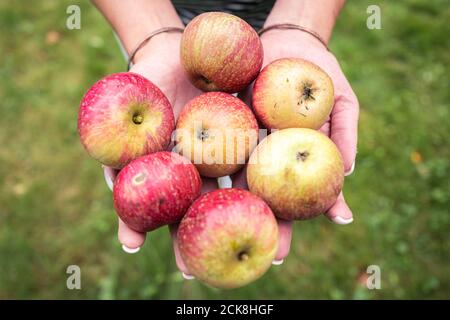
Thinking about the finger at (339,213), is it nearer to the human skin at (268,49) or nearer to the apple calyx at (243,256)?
the human skin at (268,49)

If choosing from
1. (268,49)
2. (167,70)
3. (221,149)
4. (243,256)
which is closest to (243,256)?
(243,256)

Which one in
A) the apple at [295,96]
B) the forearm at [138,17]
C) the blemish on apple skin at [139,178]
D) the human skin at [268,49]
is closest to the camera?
the blemish on apple skin at [139,178]

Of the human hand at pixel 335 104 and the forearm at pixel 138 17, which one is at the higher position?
the forearm at pixel 138 17

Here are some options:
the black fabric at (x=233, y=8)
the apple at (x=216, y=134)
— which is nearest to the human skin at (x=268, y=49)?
the black fabric at (x=233, y=8)

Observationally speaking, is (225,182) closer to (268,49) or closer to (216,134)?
(216,134)

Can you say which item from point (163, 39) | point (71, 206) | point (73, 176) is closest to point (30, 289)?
Answer: point (71, 206)

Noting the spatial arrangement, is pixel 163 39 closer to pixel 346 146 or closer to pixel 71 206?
pixel 346 146
